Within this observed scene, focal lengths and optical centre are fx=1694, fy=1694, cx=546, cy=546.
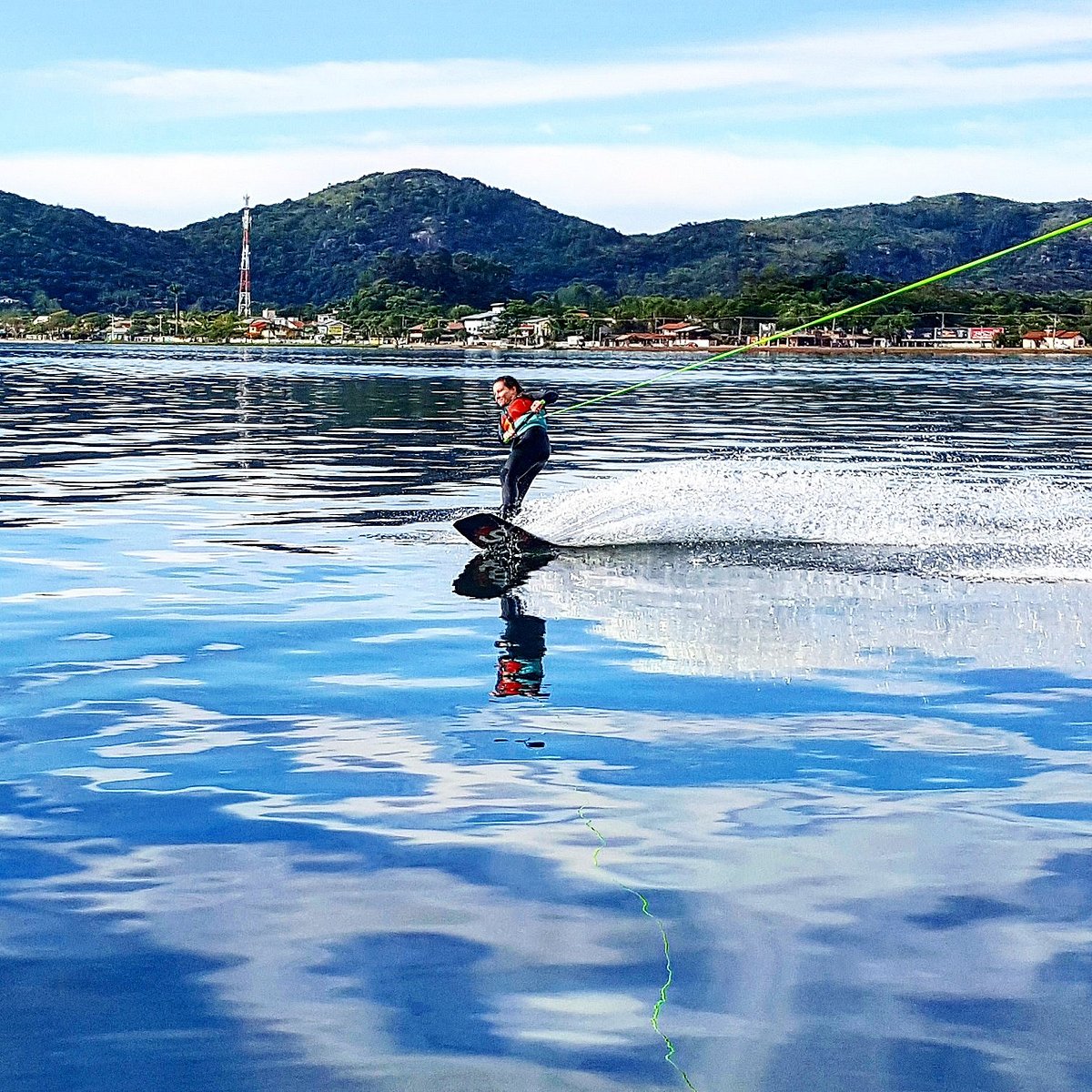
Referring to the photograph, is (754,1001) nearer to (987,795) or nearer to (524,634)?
(987,795)

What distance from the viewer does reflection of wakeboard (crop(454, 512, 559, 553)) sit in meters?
17.6

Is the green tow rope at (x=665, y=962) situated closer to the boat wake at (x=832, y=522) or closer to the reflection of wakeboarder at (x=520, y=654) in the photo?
the reflection of wakeboarder at (x=520, y=654)

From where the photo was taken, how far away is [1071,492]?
2391 cm

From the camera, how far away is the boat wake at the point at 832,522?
16.7 m

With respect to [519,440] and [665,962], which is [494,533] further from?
[665,962]

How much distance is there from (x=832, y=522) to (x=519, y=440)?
11.9ft

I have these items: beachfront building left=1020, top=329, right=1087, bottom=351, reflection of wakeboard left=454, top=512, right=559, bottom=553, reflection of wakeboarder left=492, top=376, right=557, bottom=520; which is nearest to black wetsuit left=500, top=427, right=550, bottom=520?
reflection of wakeboarder left=492, top=376, right=557, bottom=520

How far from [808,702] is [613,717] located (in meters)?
1.26

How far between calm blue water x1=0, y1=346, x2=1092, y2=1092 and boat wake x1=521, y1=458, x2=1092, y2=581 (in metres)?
0.10

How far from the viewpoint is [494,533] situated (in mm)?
17719

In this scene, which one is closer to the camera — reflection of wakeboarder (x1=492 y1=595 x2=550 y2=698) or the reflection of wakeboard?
reflection of wakeboarder (x1=492 y1=595 x2=550 y2=698)

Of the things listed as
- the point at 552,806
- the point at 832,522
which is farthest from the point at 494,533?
the point at 552,806

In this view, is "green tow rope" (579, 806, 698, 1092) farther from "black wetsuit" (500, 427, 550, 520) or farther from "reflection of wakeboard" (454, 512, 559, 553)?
"black wetsuit" (500, 427, 550, 520)

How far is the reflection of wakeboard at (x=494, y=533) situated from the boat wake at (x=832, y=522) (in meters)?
0.61
